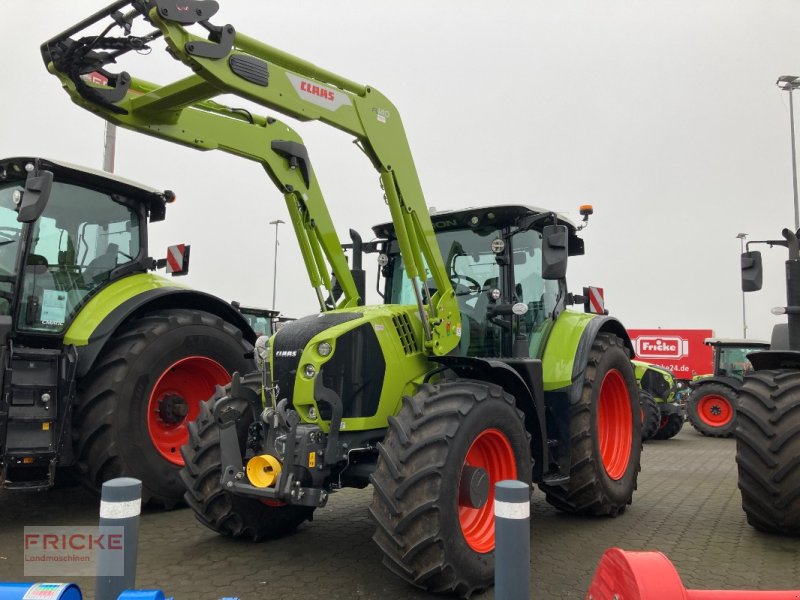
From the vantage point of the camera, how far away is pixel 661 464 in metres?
9.98

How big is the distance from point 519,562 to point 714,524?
12.3 ft

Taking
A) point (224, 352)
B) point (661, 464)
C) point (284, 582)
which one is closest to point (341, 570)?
point (284, 582)

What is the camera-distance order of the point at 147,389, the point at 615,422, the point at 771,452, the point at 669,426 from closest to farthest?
the point at 771,452 → the point at 147,389 → the point at 615,422 → the point at 669,426

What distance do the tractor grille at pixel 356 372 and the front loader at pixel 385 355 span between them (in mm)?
11

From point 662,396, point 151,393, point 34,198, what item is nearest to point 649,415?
point 662,396

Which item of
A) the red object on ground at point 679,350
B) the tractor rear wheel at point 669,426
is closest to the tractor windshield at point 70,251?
the tractor rear wheel at point 669,426

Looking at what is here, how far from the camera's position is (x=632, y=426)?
Result: 647 cm

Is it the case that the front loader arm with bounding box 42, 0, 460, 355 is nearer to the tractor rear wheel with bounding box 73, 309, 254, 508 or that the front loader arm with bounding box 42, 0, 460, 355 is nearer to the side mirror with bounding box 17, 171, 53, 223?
the side mirror with bounding box 17, 171, 53, 223

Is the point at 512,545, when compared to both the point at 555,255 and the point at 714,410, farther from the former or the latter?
the point at 714,410

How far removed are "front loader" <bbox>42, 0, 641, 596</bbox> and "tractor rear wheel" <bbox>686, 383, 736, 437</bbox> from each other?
380 inches

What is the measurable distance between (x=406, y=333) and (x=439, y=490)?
56.6 inches

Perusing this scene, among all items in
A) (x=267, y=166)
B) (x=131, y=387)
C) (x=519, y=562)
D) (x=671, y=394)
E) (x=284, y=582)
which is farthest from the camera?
(x=671, y=394)

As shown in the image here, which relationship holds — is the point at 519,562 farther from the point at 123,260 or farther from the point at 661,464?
the point at 661,464

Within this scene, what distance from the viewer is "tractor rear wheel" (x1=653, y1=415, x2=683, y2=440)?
1377cm
